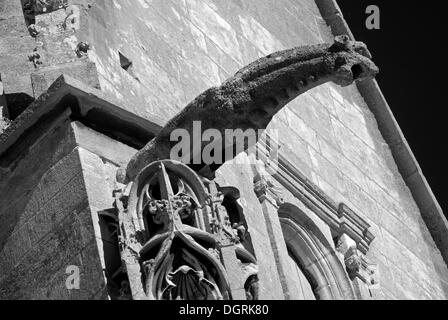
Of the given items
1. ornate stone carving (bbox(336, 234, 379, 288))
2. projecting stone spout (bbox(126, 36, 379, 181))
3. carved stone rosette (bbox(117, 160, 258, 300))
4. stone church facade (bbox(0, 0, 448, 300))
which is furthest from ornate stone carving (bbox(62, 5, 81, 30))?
ornate stone carving (bbox(336, 234, 379, 288))

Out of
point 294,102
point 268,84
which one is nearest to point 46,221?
point 268,84

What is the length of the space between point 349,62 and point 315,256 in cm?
334

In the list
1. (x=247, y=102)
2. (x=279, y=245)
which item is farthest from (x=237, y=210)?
(x=279, y=245)

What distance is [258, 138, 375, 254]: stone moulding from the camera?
16.0m

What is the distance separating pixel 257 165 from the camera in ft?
51.3

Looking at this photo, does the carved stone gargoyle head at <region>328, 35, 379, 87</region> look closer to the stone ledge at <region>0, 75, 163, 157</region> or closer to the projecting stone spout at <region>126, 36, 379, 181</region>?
the projecting stone spout at <region>126, 36, 379, 181</region>

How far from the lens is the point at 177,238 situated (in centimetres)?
1290

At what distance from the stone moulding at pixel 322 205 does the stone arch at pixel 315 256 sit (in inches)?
6.1

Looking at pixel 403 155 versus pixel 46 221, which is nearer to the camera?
pixel 46 221

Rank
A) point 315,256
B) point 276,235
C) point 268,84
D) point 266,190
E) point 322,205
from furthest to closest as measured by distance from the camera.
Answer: point 322,205, point 315,256, point 266,190, point 276,235, point 268,84

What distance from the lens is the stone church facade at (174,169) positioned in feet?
42.7

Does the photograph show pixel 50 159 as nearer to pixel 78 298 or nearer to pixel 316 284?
pixel 78 298

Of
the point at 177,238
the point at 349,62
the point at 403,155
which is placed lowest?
the point at 177,238

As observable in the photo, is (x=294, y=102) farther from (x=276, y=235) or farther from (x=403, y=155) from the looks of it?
(x=276, y=235)
